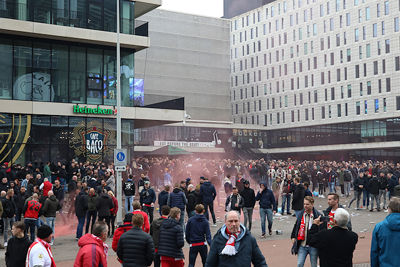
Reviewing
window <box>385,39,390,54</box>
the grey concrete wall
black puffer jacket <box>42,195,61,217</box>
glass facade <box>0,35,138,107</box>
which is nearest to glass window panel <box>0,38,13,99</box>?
glass facade <box>0,35,138,107</box>

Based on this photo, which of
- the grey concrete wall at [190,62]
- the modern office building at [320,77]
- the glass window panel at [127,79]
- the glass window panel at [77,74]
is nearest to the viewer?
the glass window panel at [77,74]

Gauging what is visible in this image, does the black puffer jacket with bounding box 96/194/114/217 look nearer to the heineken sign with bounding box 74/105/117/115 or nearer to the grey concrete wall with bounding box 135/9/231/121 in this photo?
the heineken sign with bounding box 74/105/117/115

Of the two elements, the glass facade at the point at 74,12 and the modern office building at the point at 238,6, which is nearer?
the glass facade at the point at 74,12

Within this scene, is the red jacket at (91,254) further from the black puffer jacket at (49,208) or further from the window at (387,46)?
the window at (387,46)

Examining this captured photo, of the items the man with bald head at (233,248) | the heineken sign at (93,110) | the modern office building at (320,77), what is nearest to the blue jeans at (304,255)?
the man with bald head at (233,248)

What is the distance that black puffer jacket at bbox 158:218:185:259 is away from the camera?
28.8 ft

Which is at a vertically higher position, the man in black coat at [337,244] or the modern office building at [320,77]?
the modern office building at [320,77]

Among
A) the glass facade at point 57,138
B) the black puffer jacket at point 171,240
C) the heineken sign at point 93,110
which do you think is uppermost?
the heineken sign at point 93,110

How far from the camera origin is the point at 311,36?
8388 centimetres

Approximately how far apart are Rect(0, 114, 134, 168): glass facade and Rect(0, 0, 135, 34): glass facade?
5757 mm

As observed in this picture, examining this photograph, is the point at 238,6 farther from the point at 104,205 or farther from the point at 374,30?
the point at 104,205

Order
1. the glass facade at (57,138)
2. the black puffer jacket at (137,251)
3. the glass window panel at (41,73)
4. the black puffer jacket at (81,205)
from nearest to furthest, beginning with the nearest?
the black puffer jacket at (137,251), the black puffer jacket at (81,205), the glass facade at (57,138), the glass window panel at (41,73)

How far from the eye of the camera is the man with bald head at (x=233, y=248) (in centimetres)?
530

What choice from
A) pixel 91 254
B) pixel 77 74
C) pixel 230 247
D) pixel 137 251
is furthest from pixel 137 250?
pixel 77 74
